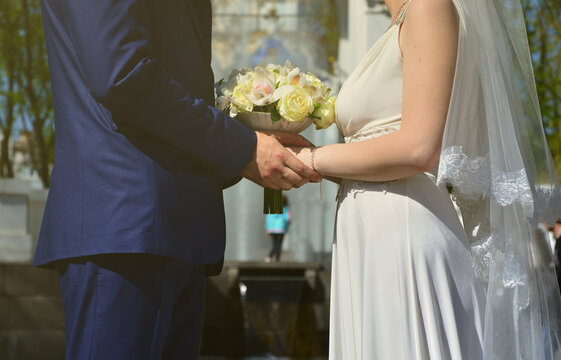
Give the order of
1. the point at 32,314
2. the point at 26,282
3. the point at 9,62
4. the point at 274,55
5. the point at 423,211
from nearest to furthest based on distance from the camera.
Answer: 1. the point at 423,211
2. the point at 32,314
3. the point at 26,282
4. the point at 9,62
5. the point at 274,55

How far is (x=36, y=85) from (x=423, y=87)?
1181cm

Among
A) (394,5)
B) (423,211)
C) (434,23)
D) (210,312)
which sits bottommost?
(210,312)

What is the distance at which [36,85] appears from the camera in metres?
12.9

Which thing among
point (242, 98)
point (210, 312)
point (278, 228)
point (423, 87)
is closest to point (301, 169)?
point (242, 98)

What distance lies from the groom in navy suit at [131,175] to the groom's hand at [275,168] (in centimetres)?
8

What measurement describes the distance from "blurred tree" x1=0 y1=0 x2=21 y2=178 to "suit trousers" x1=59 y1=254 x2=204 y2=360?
37.4 ft

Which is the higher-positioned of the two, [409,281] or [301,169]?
[301,169]

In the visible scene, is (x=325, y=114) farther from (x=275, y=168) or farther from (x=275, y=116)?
(x=275, y=168)

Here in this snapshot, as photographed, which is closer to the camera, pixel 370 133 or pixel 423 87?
pixel 423 87

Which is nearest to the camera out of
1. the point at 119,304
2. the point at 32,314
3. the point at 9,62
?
the point at 119,304

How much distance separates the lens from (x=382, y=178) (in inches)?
89.8

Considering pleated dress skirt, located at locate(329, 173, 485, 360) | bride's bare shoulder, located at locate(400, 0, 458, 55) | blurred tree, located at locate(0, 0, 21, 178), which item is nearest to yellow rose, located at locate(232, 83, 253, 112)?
pleated dress skirt, located at locate(329, 173, 485, 360)

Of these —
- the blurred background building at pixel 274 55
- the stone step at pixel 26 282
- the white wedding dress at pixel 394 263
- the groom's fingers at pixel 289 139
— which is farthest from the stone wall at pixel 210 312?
the white wedding dress at pixel 394 263

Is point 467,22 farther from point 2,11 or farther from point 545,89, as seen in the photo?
point 2,11
